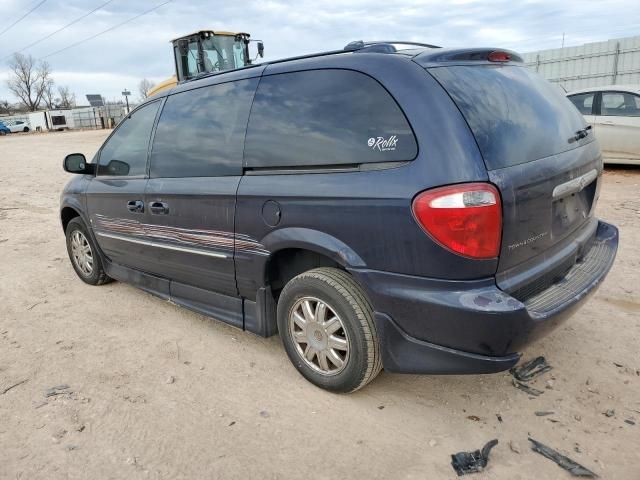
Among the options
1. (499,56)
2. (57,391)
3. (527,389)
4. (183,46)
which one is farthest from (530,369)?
(183,46)

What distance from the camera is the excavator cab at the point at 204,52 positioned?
14.6 m

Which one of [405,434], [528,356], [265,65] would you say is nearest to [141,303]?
[265,65]

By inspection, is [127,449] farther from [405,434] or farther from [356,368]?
[405,434]

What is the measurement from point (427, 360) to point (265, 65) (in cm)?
203

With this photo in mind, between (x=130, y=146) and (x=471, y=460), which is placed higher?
(x=130, y=146)

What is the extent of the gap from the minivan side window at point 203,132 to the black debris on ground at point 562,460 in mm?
2204

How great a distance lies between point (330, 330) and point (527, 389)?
1196 millimetres

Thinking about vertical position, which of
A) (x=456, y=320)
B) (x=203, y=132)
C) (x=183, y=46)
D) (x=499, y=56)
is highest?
(x=183, y=46)

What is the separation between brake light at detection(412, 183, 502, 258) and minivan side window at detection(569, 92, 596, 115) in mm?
9098

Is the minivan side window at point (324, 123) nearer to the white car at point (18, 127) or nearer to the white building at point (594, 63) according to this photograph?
the white building at point (594, 63)

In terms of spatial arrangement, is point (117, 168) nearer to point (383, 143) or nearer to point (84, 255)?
→ point (84, 255)

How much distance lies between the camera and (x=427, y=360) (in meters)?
2.45

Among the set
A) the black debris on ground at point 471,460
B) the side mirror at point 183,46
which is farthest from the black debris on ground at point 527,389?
the side mirror at point 183,46

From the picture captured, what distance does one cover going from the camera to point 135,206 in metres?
3.91
